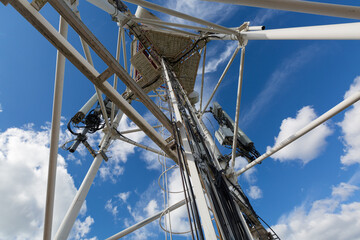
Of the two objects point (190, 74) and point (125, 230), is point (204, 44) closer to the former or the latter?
point (190, 74)

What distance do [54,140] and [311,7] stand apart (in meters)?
4.41

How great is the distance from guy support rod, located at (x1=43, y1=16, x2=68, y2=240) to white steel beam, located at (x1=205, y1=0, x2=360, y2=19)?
134 inches

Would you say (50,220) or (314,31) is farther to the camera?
(50,220)

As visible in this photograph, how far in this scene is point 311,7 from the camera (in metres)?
1.98

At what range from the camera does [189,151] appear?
149 inches

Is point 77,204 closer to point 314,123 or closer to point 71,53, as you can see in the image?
point 71,53

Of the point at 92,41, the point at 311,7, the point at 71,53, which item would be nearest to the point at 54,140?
the point at 71,53

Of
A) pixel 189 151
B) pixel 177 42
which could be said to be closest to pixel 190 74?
pixel 177 42

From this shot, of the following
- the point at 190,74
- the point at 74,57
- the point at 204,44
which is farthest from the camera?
the point at 190,74

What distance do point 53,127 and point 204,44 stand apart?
24.8 feet

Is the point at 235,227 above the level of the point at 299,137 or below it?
below

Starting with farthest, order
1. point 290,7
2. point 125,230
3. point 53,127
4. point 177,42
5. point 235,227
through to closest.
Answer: point 177,42 → point 125,230 → point 53,127 → point 235,227 → point 290,7

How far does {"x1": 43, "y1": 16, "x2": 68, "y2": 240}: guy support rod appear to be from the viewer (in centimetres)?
367

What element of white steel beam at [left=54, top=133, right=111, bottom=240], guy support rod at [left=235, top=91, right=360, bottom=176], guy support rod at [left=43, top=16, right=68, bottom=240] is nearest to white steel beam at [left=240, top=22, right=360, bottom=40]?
guy support rod at [left=235, top=91, right=360, bottom=176]
